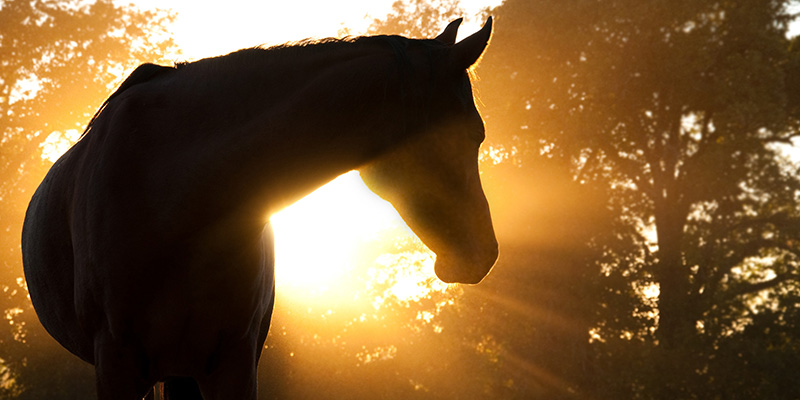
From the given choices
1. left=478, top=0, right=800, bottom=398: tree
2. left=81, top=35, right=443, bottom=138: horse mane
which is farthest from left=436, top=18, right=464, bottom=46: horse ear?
left=478, top=0, right=800, bottom=398: tree

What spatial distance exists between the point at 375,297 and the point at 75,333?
16.5 meters

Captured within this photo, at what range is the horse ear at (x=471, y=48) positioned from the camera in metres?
2.56

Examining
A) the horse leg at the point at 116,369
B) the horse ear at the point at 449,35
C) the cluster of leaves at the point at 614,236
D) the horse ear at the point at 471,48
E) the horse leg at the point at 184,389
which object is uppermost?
the cluster of leaves at the point at 614,236

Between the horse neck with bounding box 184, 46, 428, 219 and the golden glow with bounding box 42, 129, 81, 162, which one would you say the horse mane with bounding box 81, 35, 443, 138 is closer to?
the horse neck with bounding box 184, 46, 428, 219

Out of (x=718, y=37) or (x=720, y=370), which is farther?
(x=718, y=37)

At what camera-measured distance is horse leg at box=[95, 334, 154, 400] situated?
2.81 meters

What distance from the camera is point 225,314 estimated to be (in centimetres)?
296

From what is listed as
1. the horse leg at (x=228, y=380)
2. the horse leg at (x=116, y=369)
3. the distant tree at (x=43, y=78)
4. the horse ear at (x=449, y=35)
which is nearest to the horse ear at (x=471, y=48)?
the horse ear at (x=449, y=35)

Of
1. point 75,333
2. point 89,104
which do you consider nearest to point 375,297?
point 89,104

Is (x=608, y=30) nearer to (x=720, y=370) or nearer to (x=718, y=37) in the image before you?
(x=718, y=37)

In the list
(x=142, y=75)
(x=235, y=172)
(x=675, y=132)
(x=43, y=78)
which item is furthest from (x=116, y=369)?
(x=43, y=78)

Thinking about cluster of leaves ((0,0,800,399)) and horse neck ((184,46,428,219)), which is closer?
horse neck ((184,46,428,219))

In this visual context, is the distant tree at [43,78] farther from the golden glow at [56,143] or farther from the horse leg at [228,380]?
the horse leg at [228,380]

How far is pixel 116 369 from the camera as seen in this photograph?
2.81 meters
